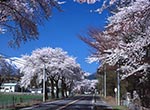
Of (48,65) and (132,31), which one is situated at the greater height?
(48,65)

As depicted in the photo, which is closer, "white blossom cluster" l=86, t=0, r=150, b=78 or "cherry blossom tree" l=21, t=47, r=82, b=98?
"white blossom cluster" l=86, t=0, r=150, b=78

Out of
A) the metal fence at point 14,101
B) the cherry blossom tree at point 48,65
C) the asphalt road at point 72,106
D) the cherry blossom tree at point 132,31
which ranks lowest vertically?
the asphalt road at point 72,106

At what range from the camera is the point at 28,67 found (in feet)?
234

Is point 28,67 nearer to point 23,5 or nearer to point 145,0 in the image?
point 23,5

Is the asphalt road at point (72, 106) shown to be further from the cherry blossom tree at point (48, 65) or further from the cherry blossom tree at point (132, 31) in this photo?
the cherry blossom tree at point (48, 65)

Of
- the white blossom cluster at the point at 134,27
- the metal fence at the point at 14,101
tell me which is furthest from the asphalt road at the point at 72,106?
the white blossom cluster at the point at 134,27

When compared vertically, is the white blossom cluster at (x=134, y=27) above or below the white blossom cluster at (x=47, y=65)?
below

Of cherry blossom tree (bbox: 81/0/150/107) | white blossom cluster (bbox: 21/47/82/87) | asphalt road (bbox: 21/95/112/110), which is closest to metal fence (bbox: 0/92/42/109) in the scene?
asphalt road (bbox: 21/95/112/110)

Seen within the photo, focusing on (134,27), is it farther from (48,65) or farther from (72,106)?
(48,65)

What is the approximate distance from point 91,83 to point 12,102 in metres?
119

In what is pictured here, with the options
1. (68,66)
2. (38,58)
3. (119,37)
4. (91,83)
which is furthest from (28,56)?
(91,83)

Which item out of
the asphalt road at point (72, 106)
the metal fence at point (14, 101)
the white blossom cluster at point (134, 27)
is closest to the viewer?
the white blossom cluster at point (134, 27)

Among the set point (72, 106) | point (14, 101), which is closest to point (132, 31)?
point (72, 106)

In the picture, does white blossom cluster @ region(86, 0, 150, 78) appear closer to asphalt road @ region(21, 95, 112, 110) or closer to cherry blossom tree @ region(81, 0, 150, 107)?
cherry blossom tree @ region(81, 0, 150, 107)
